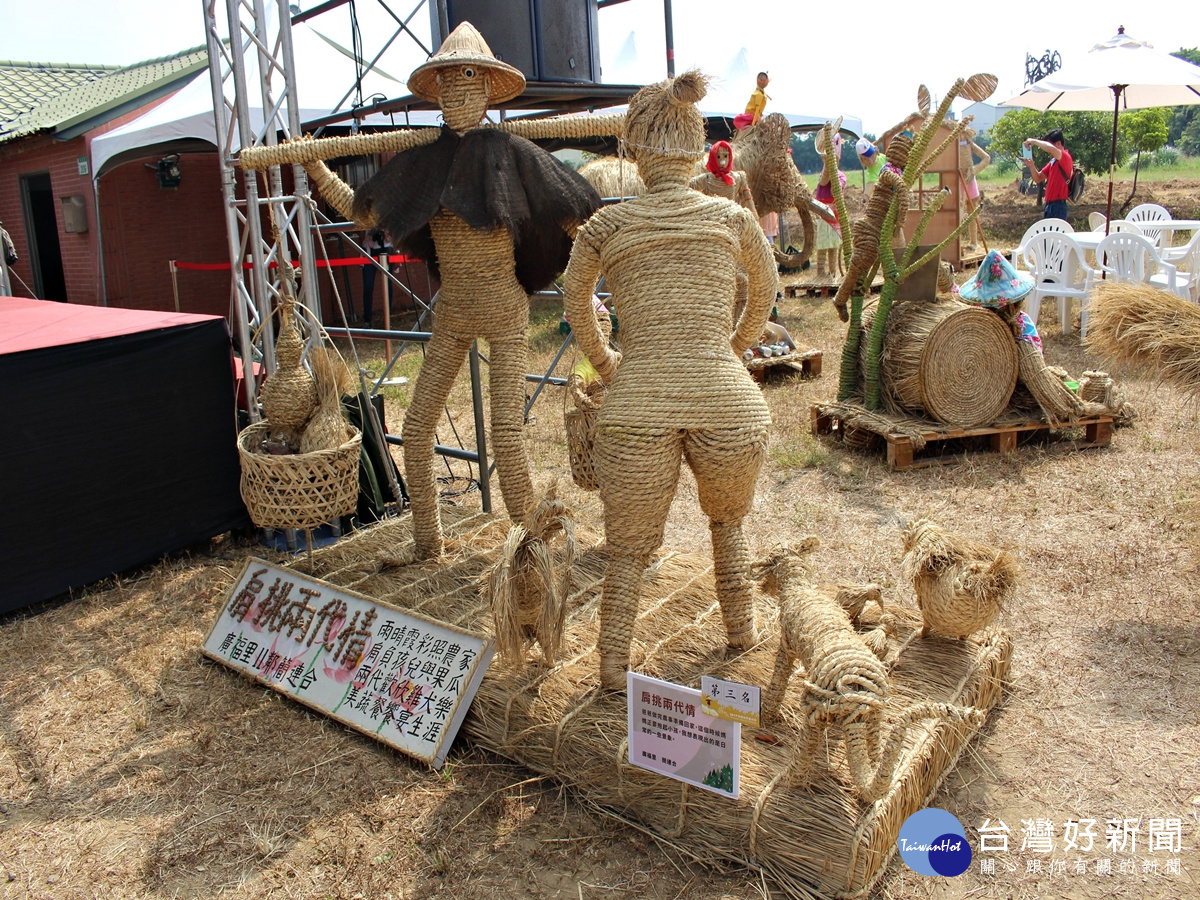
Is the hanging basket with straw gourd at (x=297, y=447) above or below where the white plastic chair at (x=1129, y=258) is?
below

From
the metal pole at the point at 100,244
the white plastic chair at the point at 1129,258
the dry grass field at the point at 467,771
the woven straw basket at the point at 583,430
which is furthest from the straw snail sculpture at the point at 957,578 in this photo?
the metal pole at the point at 100,244

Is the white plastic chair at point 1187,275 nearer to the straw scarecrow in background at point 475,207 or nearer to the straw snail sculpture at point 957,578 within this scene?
the straw snail sculpture at point 957,578

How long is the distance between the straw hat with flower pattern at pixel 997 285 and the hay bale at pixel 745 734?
8.38 ft

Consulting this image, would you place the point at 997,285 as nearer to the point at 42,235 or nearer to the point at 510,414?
the point at 510,414

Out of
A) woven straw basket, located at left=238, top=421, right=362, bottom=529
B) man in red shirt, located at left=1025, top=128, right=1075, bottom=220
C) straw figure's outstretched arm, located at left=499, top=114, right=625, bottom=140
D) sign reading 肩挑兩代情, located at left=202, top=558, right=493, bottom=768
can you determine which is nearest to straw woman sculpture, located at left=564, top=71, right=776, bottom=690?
sign reading 肩挑兩代情, located at left=202, top=558, right=493, bottom=768

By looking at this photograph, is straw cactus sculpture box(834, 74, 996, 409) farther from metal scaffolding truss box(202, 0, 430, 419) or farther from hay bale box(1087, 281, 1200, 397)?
metal scaffolding truss box(202, 0, 430, 419)

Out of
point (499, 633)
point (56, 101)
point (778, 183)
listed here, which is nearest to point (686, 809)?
point (499, 633)

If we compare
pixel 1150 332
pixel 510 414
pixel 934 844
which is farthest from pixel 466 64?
pixel 934 844

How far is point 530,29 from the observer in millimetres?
4555

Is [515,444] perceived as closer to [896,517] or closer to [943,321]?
[896,517]

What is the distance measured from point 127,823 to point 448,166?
242 centimetres

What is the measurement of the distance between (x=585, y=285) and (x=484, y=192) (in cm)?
79

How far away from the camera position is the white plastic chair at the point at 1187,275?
6.73 m

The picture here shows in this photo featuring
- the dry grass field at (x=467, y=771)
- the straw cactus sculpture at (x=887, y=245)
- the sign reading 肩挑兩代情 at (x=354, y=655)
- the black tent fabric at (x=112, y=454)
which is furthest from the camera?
the straw cactus sculpture at (x=887, y=245)
